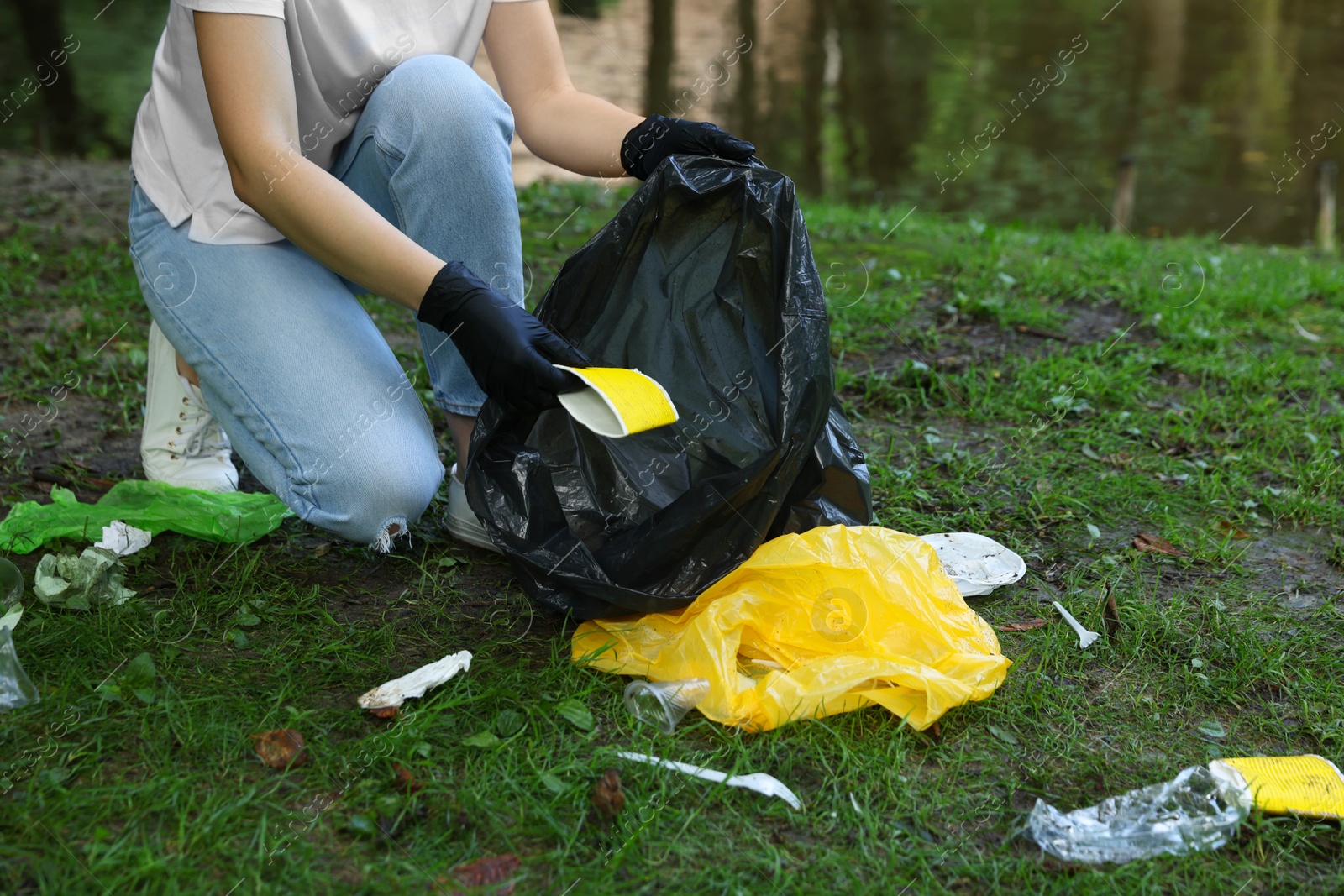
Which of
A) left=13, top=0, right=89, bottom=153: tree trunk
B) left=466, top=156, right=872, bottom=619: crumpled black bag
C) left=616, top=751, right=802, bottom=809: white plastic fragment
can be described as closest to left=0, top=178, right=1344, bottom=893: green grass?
left=616, top=751, right=802, bottom=809: white plastic fragment

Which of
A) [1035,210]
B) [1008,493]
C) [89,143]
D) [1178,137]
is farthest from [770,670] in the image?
[1178,137]

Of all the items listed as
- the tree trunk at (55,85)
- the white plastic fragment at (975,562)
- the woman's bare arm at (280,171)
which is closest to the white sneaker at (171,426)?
the woman's bare arm at (280,171)

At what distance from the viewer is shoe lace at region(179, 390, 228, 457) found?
2.13 m

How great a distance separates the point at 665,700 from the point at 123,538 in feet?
3.72

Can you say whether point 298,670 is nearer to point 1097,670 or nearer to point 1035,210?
point 1097,670

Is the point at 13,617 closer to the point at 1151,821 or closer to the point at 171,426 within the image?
the point at 171,426

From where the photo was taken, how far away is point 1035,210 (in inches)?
368

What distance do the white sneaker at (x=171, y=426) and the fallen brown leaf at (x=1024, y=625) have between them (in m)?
1.62

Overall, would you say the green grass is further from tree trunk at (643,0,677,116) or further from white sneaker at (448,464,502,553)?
tree trunk at (643,0,677,116)

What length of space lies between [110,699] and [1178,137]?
12.7 meters

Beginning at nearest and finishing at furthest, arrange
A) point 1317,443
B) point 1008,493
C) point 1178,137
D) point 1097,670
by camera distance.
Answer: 1. point 1097,670
2. point 1008,493
3. point 1317,443
4. point 1178,137

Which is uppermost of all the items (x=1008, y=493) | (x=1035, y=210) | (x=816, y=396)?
(x=816, y=396)

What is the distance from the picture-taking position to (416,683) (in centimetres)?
151

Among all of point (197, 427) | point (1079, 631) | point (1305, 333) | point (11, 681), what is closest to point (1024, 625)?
point (1079, 631)
